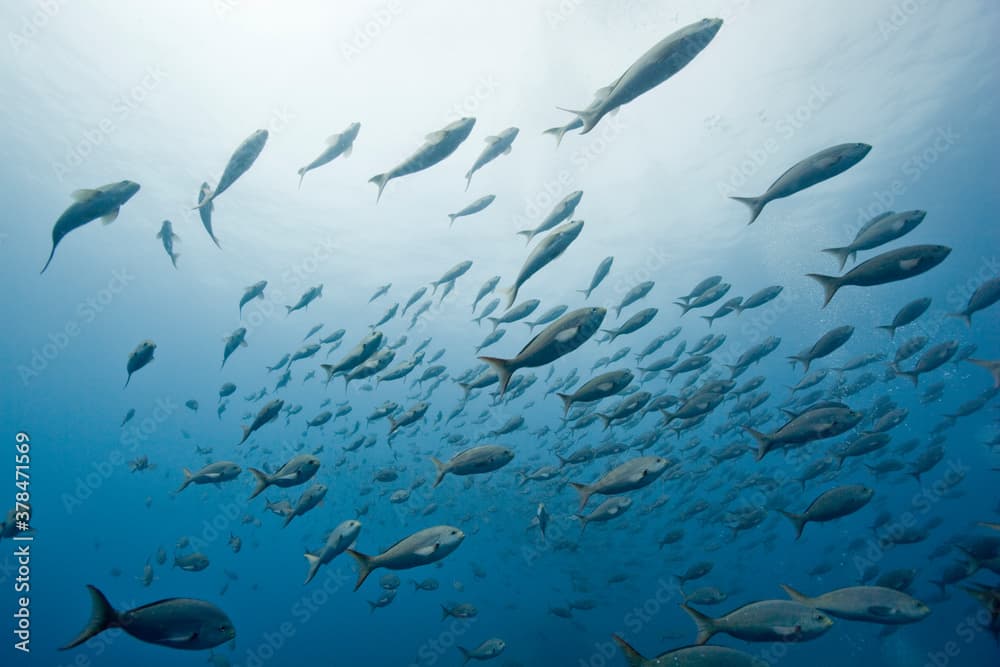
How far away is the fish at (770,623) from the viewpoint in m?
3.62

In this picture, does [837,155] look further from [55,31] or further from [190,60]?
[55,31]

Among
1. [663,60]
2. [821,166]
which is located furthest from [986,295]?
[663,60]

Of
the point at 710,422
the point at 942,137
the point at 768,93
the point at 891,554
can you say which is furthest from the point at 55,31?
the point at 710,422

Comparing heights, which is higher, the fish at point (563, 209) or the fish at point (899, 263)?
the fish at point (563, 209)

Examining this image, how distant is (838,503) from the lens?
16.5ft

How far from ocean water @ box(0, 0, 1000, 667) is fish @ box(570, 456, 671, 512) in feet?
4.88

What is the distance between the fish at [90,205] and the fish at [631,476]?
5546 millimetres

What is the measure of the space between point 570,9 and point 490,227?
13813 millimetres

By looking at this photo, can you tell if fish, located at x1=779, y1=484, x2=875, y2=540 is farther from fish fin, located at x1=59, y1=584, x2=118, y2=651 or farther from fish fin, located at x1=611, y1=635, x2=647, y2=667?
fish fin, located at x1=59, y1=584, x2=118, y2=651

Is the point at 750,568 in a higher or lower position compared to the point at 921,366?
lower

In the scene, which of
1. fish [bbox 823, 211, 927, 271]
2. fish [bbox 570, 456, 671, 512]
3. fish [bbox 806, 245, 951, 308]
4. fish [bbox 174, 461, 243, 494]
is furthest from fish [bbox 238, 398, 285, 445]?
fish [bbox 823, 211, 927, 271]

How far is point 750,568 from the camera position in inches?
1454

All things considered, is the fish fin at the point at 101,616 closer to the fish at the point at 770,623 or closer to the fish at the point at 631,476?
the fish at the point at 631,476

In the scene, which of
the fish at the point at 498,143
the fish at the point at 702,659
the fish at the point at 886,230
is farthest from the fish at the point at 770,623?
the fish at the point at 498,143
